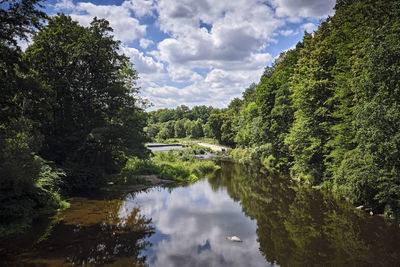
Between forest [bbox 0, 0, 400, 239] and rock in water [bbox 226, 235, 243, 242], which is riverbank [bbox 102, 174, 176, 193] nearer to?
forest [bbox 0, 0, 400, 239]

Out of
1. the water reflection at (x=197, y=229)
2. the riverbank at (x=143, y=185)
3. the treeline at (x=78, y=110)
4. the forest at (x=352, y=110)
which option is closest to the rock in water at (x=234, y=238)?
the water reflection at (x=197, y=229)

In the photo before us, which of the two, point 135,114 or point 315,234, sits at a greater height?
point 135,114

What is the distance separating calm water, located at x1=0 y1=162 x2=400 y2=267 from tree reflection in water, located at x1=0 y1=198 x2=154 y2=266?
3 cm

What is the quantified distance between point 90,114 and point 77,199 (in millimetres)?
7902

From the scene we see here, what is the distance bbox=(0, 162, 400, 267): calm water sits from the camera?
1005cm

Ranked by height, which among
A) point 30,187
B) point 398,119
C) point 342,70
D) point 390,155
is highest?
point 342,70

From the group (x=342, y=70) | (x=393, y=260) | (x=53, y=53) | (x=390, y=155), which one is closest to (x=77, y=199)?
(x=53, y=53)

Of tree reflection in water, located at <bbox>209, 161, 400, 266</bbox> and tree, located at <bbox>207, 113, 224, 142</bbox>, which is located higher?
tree, located at <bbox>207, 113, 224, 142</bbox>

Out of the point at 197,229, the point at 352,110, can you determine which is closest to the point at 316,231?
the point at 197,229

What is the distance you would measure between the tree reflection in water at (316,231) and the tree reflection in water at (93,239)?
5941 millimetres

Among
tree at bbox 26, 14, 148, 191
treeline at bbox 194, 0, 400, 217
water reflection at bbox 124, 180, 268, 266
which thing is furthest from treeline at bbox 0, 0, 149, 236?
treeline at bbox 194, 0, 400, 217

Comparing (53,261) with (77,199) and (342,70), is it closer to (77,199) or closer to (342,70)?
(77,199)

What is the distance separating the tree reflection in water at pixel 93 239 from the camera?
31.3ft

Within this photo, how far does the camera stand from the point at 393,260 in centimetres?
1008
